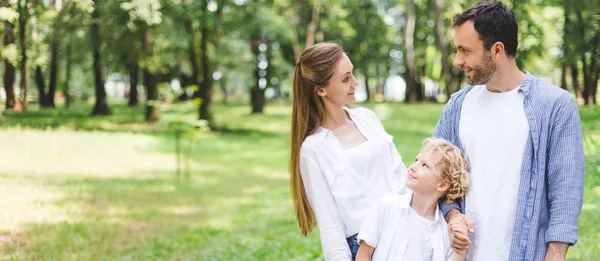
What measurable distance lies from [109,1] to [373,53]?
2762 cm

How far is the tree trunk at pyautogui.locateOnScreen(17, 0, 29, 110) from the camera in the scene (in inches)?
238

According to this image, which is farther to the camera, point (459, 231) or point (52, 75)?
point (52, 75)

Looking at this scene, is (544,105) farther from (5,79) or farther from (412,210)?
(5,79)

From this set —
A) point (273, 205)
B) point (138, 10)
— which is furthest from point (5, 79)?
point (273, 205)

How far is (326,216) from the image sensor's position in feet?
8.96

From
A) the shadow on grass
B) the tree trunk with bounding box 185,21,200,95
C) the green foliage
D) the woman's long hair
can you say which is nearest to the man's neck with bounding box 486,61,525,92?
the woman's long hair

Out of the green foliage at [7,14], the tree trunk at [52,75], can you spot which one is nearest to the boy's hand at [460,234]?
the green foliage at [7,14]

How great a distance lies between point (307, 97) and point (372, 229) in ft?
2.34

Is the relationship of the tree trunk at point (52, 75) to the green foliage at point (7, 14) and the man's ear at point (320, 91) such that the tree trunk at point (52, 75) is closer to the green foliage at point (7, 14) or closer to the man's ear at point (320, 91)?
the green foliage at point (7, 14)

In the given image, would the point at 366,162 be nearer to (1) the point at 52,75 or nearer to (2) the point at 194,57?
(1) the point at 52,75

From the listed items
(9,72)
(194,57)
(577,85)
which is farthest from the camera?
(194,57)

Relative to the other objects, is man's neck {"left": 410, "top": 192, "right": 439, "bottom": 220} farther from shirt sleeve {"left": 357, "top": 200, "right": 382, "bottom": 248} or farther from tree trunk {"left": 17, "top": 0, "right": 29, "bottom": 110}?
tree trunk {"left": 17, "top": 0, "right": 29, "bottom": 110}

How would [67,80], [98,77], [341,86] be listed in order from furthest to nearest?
1. [98,77]
2. [67,80]
3. [341,86]

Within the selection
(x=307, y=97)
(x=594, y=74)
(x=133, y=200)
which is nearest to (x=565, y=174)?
(x=307, y=97)
